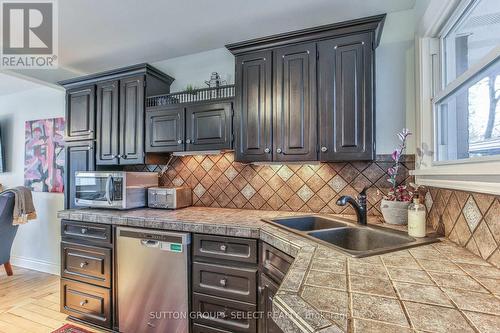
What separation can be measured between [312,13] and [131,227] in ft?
6.89

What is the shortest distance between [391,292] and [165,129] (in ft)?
6.86

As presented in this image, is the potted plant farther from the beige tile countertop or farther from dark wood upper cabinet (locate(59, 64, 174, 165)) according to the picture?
dark wood upper cabinet (locate(59, 64, 174, 165))

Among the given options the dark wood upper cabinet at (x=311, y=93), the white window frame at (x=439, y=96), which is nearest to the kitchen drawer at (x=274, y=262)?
the dark wood upper cabinet at (x=311, y=93)

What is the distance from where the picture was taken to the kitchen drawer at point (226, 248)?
5.21 ft

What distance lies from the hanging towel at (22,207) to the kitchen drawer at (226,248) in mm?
2570

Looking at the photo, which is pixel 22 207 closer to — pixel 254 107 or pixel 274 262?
pixel 254 107

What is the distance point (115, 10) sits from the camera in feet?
6.11

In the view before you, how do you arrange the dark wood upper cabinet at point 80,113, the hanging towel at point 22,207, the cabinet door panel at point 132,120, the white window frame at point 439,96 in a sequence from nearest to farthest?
the white window frame at point 439,96 → the cabinet door panel at point 132,120 → the dark wood upper cabinet at point 80,113 → the hanging towel at point 22,207

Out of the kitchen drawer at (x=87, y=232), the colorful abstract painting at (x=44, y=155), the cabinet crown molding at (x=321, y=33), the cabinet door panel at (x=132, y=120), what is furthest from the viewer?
the colorful abstract painting at (x=44, y=155)

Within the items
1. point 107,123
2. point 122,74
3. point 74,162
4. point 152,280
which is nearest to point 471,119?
point 152,280

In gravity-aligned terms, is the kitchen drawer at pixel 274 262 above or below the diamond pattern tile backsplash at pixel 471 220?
below

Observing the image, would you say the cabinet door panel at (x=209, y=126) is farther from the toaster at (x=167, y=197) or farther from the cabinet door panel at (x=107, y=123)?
the cabinet door panel at (x=107, y=123)

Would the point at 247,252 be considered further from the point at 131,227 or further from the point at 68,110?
the point at 68,110

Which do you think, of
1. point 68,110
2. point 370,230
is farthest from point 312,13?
point 68,110
